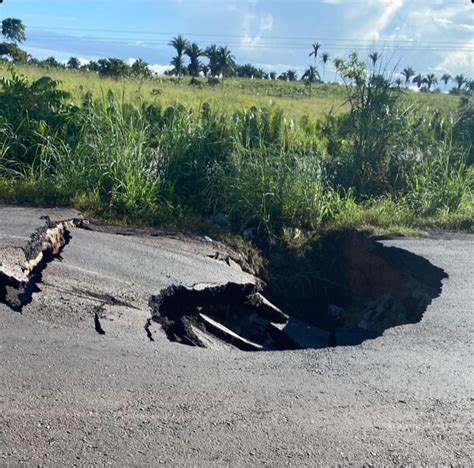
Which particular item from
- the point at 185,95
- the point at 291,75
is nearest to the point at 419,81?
the point at 291,75

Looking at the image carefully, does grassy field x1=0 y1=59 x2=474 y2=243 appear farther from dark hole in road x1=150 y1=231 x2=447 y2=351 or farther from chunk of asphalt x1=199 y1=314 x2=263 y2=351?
chunk of asphalt x1=199 y1=314 x2=263 y2=351

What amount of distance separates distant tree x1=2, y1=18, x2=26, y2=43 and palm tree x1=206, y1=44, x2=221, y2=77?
1625 cm

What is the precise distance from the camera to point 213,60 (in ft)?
205

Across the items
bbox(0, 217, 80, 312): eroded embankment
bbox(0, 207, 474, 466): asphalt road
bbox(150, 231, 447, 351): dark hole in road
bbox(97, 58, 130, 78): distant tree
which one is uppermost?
bbox(97, 58, 130, 78): distant tree

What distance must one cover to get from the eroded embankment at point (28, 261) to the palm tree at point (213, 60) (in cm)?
5526

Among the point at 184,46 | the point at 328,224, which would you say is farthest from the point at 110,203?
the point at 184,46

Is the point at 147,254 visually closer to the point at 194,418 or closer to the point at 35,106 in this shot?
the point at 194,418

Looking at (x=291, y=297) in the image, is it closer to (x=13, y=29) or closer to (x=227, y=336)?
(x=227, y=336)

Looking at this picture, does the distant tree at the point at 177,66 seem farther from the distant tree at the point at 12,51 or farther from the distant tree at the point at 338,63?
the distant tree at the point at 338,63

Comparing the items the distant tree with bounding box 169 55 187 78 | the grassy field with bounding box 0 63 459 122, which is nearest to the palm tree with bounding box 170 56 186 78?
the distant tree with bounding box 169 55 187 78

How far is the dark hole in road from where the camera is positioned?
6.73 metres

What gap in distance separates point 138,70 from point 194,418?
34.5 m

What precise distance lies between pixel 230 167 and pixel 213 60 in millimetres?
54113

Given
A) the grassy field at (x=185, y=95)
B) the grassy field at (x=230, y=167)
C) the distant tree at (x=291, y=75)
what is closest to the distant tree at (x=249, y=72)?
the distant tree at (x=291, y=75)
